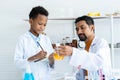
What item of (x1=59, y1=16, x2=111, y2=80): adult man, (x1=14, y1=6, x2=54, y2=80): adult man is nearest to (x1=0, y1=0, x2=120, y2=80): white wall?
(x1=14, y1=6, x2=54, y2=80): adult man

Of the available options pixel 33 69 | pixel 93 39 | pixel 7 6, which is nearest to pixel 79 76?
pixel 93 39

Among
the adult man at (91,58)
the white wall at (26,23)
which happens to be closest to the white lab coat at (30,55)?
the adult man at (91,58)

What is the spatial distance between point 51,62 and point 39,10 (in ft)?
1.45

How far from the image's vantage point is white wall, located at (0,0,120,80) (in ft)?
9.91

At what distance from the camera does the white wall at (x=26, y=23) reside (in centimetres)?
302

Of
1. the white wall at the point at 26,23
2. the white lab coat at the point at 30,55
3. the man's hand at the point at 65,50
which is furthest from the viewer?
the white wall at the point at 26,23

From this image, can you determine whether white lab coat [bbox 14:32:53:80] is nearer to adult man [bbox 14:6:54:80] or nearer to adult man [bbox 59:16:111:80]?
adult man [bbox 14:6:54:80]

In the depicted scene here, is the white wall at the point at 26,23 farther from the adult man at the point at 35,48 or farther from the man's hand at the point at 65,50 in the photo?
the man's hand at the point at 65,50

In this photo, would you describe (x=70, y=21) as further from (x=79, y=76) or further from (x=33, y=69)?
(x=79, y=76)

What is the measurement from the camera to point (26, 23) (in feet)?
9.91

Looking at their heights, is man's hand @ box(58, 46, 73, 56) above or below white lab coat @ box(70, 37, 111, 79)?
above

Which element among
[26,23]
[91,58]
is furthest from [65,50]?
[26,23]

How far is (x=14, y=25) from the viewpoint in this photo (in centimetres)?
303

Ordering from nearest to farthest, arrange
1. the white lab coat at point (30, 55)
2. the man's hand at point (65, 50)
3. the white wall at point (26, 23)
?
the man's hand at point (65, 50), the white lab coat at point (30, 55), the white wall at point (26, 23)
